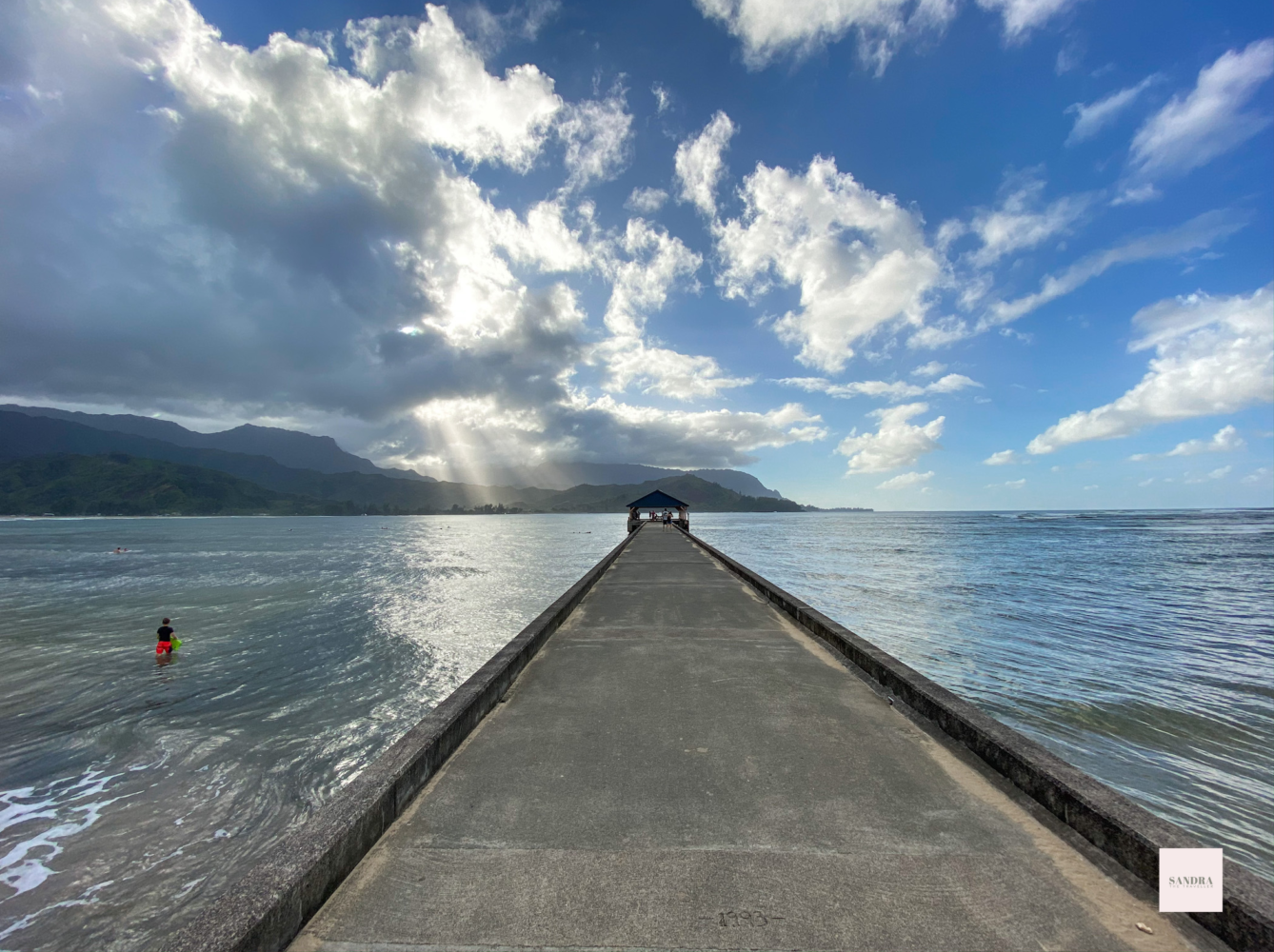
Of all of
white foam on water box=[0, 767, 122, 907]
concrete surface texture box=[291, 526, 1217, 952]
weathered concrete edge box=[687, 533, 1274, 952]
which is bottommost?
white foam on water box=[0, 767, 122, 907]

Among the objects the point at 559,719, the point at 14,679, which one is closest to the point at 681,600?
the point at 559,719

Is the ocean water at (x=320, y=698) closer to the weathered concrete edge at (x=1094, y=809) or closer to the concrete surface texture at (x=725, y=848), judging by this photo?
the weathered concrete edge at (x=1094, y=809)

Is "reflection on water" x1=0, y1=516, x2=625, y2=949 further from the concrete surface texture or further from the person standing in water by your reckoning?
the concrete surface texture

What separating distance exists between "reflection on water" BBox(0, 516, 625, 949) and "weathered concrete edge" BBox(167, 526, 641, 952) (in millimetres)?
2624

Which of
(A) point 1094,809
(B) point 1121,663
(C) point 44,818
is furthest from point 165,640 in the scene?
(B) point 1121,663

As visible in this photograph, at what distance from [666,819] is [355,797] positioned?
192 centimetres

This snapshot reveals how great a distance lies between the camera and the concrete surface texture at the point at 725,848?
8.20 feet

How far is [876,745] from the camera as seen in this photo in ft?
14.7

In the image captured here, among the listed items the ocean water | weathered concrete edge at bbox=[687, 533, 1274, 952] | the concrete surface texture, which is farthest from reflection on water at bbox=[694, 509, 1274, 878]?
the concrete surface texture

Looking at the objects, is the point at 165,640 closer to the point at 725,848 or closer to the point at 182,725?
the point at 182,725

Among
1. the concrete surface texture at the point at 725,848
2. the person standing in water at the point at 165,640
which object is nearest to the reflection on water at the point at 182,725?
the person standing in water at the point at 165,640

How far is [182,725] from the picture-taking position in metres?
8.57

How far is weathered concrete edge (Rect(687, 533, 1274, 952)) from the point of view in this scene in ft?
8.04

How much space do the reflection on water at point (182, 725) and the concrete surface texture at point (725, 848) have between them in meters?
3.21
